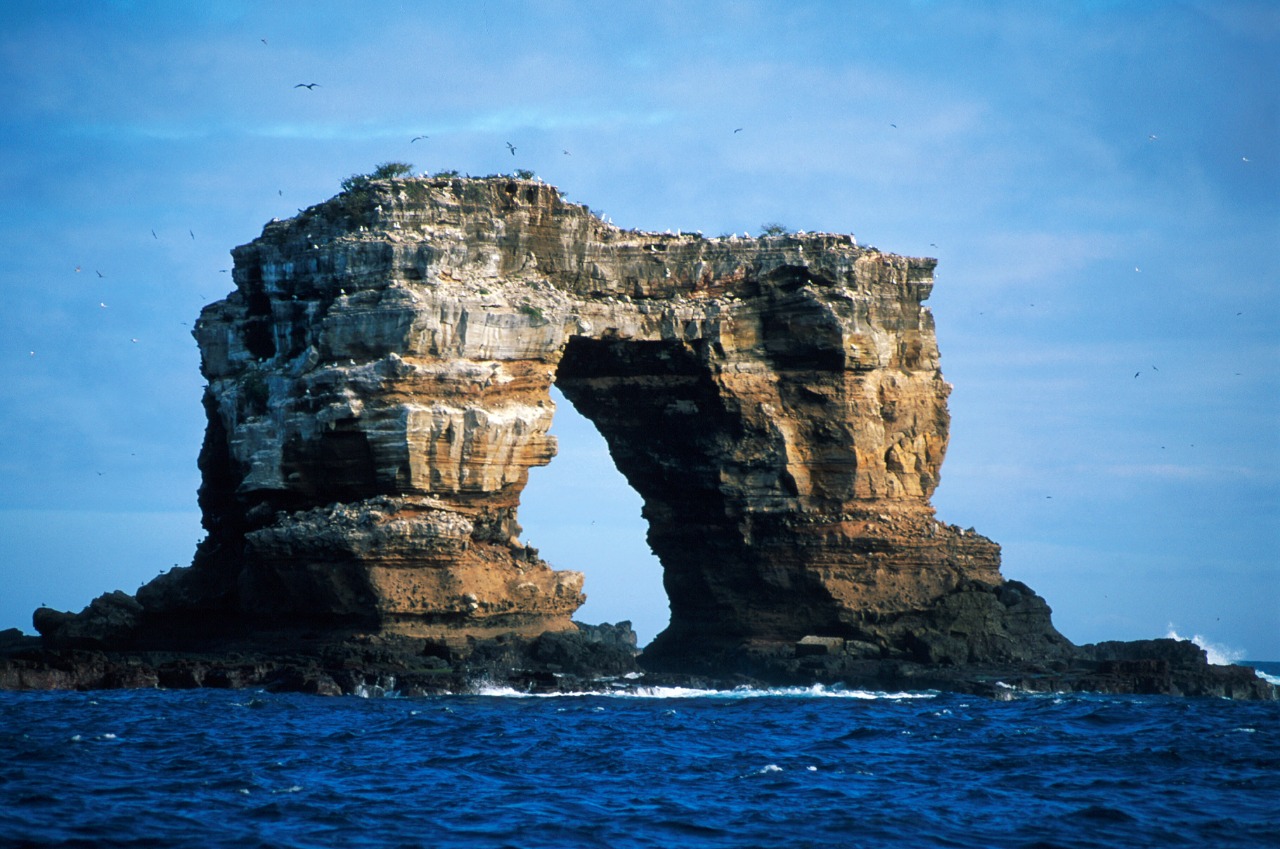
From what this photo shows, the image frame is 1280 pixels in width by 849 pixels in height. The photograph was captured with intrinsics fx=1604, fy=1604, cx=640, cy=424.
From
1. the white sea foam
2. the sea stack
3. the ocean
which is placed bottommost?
the ocean

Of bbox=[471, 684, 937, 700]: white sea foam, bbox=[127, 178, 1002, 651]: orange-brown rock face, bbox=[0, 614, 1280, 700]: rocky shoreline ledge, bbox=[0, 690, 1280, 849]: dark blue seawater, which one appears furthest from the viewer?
bbox=[127, 178, 1002, 651]: orange-brown rock face

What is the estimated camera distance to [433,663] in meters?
39.3

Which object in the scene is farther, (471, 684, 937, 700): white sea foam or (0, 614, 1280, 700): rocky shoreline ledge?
(471, 684, 937, 700): white sea foam

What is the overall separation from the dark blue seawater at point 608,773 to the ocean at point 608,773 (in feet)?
0.24

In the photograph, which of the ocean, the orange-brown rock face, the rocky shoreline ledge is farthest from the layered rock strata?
the ocean

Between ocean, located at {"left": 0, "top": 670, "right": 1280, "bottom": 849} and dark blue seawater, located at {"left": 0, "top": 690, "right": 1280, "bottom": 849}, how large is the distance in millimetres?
72

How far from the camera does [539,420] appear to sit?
4344 centimetres

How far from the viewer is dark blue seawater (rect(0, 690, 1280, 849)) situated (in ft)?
69.1

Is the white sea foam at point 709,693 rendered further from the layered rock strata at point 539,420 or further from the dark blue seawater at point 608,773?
the layered rock strata at point 539,420

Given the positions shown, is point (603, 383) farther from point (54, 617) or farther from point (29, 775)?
point (29, 775)

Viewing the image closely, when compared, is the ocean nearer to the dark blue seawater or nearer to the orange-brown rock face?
the dark blue seawater

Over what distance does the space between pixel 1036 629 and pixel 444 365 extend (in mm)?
19343

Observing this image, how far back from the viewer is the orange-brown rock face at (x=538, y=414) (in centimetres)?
4097

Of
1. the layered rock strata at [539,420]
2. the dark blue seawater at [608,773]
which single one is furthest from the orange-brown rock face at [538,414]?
the dark blue seawater at [608,773]
